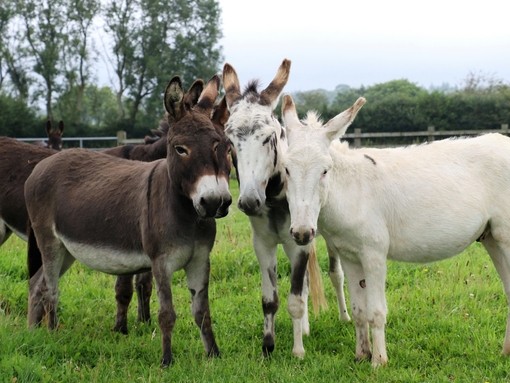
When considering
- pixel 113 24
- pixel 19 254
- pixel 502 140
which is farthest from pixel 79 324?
pixel 113 24

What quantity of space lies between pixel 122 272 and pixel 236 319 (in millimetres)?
1432

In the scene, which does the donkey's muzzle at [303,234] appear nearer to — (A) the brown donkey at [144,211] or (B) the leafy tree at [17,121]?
(A) the brown donkey at [144,211]

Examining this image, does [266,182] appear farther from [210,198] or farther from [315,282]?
[315,282]

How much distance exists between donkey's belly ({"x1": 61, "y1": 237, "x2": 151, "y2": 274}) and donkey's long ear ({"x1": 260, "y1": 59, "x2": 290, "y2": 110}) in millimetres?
1525

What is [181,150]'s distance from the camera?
4328 millimetres

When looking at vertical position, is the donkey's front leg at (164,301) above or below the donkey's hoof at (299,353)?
above


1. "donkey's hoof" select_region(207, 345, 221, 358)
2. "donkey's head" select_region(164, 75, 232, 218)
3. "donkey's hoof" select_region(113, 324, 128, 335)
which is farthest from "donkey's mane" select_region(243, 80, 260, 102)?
"donkey's hoof" select_region(113, 324, 128, 335)

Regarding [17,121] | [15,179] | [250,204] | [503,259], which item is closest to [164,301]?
[250,204]

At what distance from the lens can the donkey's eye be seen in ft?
14.1

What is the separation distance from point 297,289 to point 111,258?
4.95 feet

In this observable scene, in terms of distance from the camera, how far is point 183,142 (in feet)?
14.1

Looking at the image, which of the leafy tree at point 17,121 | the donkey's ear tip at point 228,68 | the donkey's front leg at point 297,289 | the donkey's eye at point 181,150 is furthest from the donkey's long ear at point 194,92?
the leafy tree at point 17,121

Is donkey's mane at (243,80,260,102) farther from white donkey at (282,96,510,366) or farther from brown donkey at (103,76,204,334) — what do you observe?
brown donkey at (103,76,204,334)

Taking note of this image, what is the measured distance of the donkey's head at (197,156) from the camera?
13.5ft
